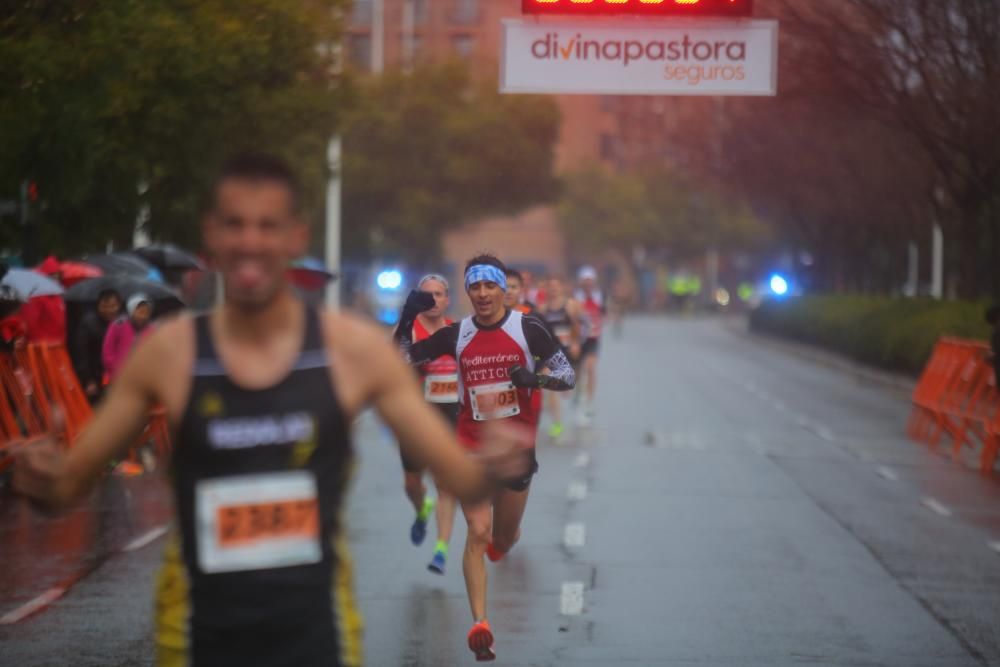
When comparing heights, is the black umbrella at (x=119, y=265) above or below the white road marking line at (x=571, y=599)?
above

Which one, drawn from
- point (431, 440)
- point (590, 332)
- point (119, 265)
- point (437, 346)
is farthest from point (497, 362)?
point (590, 332)

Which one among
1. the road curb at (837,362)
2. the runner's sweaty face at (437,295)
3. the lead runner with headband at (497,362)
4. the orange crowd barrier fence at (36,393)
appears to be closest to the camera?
the lead runner with headband at (497,362)

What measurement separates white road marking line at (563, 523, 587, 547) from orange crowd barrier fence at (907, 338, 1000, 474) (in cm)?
714

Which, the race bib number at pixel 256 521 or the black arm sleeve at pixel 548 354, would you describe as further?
the black arm sleeve at pixel 548 354

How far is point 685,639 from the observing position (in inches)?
360

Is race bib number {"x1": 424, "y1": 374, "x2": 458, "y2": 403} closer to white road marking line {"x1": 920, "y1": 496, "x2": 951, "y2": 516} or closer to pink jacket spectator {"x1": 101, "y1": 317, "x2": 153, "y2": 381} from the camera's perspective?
white road marking line {"x1": 920, "y1": 496, "x2": 951, "y2": 516}

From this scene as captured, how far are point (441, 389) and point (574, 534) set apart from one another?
1.89 m

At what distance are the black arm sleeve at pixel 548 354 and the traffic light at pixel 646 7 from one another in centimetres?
455

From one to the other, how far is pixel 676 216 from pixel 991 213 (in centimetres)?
7493

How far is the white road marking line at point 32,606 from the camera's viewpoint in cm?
961

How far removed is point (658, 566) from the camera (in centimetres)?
1160

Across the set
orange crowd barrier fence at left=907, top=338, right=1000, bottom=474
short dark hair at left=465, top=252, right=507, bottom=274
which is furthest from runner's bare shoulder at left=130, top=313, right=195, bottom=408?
orange crowd barrier fence at left=907, top=338, right=1000, bottom=474

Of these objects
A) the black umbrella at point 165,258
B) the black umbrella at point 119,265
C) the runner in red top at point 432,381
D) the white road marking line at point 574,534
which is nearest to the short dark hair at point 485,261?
the runner in red top at point 432,381

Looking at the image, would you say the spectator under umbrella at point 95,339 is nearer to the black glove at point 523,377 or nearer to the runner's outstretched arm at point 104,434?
the black glove at point 523,377
